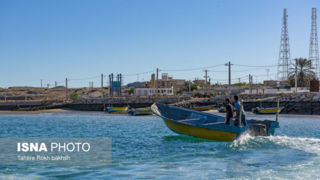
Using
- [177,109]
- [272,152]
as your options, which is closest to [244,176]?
[272,152]

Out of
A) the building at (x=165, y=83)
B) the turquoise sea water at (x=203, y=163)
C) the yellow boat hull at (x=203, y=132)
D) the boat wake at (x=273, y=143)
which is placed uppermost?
the building at (x=165, y=83)

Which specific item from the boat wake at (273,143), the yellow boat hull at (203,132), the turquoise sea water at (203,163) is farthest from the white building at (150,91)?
the turquoise sea water at (203,163)

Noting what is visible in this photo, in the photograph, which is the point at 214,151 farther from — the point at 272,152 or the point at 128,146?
the point at 128,146

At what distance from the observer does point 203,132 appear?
18234 millimetres

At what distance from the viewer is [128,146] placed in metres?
16.8

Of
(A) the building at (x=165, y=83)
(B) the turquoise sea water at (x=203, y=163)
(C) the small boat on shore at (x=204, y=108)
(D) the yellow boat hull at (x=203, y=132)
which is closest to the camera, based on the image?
(B) the turquoise sea water at (x=203, y=163)

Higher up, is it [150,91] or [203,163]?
[150,91]

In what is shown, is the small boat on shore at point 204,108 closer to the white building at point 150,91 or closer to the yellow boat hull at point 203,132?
the yellow boat hull at point 203,132

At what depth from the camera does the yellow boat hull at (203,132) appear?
1744cm

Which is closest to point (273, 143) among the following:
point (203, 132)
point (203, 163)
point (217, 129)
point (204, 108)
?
point (217, 129)

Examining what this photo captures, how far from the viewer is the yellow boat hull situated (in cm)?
1744

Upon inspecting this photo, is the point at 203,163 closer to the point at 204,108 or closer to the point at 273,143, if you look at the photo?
the point at 273,143

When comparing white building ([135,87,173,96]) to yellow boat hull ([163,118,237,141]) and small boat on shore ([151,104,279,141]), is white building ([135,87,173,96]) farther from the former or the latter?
yellow boat hull ([163,118,237,141])

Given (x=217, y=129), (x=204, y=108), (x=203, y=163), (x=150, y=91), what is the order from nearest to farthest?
(x=203, y=163) → (x=217, y=129) → (x=204, y=108) → (x=150, y=91)
